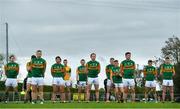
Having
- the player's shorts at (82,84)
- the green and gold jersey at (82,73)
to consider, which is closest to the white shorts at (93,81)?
the green and gold jersey at (82,73)

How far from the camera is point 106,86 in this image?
101ft

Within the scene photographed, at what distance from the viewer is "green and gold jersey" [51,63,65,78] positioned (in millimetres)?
28803

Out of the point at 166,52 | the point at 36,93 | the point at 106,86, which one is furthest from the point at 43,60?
the point at 166,52

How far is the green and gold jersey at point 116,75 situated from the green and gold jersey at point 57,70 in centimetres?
247

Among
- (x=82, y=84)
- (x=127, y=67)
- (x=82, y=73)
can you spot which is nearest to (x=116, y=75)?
(x=127, y=67)

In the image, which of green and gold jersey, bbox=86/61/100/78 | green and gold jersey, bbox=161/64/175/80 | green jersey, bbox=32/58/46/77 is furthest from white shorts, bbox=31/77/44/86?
green and gold jersey, bbox=161/64/175/80

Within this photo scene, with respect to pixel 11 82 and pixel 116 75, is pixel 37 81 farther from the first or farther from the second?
pixel 116 75

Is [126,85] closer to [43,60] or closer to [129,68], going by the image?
[129,68]

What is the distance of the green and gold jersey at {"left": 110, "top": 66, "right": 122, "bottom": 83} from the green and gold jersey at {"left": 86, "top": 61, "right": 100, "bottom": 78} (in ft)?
3.38

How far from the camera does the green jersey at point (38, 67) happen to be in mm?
26438

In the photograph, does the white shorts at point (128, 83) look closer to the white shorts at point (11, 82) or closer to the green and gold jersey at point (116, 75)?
the green and gold jersey at point (116, 75)

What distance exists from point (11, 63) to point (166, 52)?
65.9 m

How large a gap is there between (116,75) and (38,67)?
469cm

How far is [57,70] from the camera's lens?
94.5ft
